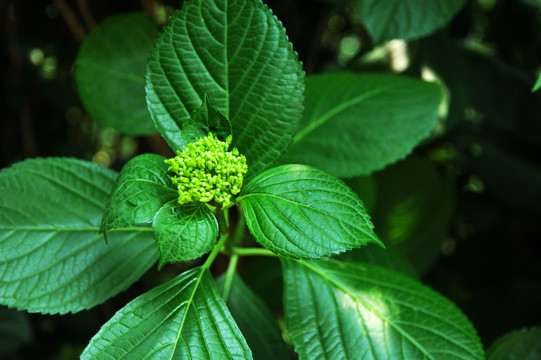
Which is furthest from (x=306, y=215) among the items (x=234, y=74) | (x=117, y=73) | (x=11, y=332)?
(x=11, y=332)

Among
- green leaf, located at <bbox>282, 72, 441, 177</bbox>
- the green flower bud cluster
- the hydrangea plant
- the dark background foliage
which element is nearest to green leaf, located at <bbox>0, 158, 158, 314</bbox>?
the hydrangea plant

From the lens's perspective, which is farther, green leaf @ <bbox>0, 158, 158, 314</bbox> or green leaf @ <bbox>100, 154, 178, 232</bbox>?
green leaf @ <bbox>0, 158, 158, 314</bbox>

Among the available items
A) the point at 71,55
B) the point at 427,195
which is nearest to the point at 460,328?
the point at 427,195

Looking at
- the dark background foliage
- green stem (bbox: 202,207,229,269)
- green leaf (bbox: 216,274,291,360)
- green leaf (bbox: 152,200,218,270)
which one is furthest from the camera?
the dark background foliage

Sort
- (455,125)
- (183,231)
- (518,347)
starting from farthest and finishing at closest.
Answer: (455,125)
(518,347)
(183,231)

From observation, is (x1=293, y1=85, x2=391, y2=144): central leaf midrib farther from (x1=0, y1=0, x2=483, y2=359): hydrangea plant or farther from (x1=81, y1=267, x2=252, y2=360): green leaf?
(x1=81, y1=267, x2=252, y2=360): green leaf

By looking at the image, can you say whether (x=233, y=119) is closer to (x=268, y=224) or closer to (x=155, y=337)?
(x=268, y=224)

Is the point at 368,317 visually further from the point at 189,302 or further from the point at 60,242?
the point at 60,242
